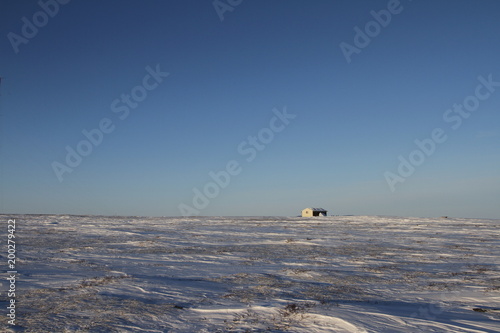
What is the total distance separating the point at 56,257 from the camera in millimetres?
→ 12805

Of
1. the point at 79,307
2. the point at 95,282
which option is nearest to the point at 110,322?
the point at 79,307

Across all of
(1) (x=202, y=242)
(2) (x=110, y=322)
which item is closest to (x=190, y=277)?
(2) (x=110, y=322)

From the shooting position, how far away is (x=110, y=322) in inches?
238

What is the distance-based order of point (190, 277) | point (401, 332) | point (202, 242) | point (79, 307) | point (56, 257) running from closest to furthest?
point (401, 332), point (79, 307), point (190, 277), point (56, 257), point (202, 242)

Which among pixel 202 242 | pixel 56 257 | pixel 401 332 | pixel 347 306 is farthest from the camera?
pixel 202 242

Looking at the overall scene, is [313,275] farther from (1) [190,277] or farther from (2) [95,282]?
(2) [95,282]

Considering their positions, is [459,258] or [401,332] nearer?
[401,332]

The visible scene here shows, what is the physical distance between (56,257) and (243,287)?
7.56 metres

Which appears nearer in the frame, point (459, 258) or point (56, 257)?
point (56, 257)

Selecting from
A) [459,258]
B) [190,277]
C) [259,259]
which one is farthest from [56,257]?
[459,258]

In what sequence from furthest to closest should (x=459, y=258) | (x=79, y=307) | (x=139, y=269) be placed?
(x=459, y=258) < (x=139, y=269) < (x=79, y=307)

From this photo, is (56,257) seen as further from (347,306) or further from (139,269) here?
(347,306)

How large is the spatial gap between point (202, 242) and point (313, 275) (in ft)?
30.8

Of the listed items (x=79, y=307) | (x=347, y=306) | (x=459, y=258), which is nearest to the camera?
(x=79, y=307)
